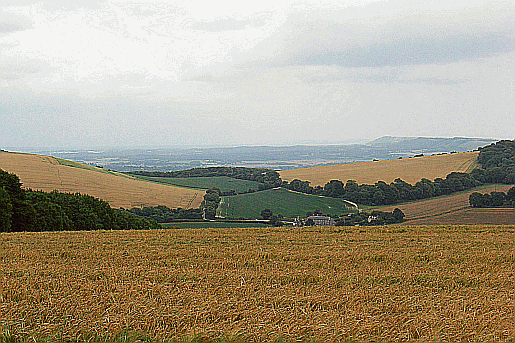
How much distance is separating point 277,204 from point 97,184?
21975 millimetres

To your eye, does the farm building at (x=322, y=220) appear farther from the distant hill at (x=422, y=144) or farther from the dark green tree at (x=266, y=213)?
the distant hill at (x=422, y=144)

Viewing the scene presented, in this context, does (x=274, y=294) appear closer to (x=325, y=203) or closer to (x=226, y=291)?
(x=226, y=291)

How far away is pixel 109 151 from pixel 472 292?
84948 mm

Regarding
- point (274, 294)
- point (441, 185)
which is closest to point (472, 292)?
point (274, 294)

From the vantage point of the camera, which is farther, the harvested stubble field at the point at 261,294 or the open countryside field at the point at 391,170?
the open countryside field at the point at 391,170

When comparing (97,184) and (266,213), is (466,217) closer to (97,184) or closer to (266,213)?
(266,213)

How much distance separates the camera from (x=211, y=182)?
174 ft

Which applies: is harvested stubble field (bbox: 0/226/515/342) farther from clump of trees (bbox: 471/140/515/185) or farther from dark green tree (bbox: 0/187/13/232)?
clump of trees (bbox: 471/140/515/185)

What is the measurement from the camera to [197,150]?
81562 mm

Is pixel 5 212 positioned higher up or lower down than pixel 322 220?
higher up

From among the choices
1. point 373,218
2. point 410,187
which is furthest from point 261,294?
point 410,187

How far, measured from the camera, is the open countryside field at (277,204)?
1601 inches

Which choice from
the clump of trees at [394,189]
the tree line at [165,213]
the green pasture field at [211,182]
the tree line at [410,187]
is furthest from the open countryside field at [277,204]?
the green pasture field at [211,182]

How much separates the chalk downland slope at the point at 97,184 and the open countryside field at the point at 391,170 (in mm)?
14559
